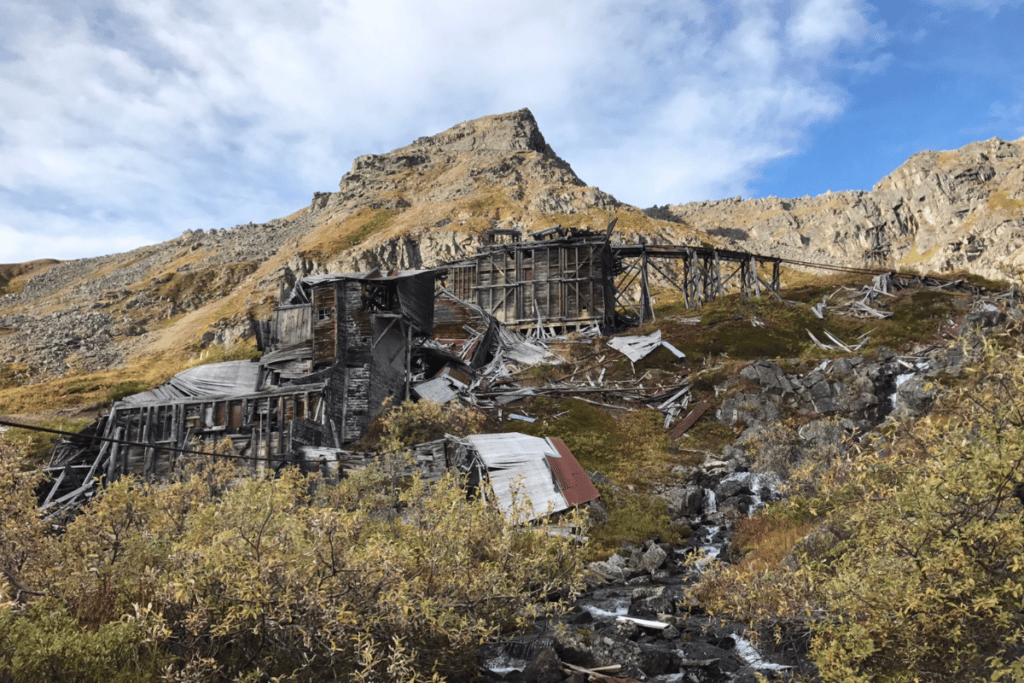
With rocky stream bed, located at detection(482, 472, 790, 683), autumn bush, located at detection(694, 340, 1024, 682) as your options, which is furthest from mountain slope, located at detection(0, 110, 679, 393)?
autumn bush, located at detection(694, 340, 1024, 682)

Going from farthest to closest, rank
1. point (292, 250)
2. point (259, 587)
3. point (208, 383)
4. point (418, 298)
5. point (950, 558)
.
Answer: point (292, 250) → point (418, 298) → point (208, 383) → point (259, 587) → point (950, 558)

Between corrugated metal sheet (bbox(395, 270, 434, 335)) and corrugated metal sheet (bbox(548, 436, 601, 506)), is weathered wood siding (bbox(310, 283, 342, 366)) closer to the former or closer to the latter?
corrugated metal sheet (bbox(395, 270, 434, 335))

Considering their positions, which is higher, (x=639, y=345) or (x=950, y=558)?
(x=639, y=345)

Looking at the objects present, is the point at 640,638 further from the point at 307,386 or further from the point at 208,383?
the point at 208,383

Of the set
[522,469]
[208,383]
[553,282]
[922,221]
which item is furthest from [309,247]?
[922,221]

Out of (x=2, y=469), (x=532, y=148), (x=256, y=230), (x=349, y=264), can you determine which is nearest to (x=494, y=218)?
(x=349, y=264)

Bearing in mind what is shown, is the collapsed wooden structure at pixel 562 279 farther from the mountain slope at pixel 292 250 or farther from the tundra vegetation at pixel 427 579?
the tundra vegetation at pixel 427 579

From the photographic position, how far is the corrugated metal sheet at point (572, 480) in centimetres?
2302

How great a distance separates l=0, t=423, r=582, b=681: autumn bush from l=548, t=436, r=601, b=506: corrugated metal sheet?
10.9 meters

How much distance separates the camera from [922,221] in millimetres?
130250

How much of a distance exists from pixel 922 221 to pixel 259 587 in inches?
6103

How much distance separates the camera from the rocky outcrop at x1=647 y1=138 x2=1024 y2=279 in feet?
359

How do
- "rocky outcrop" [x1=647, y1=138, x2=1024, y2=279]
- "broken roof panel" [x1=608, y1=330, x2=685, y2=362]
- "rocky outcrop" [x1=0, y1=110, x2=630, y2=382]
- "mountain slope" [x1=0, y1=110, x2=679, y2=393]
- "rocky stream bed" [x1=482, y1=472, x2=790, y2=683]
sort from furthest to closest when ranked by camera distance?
"rocky outcrop" [x1=647, y1=138, x2=1024, y2=279]
"rocky outcrop" [x1=0, y1=110, x2=630, y2=382]
"mountain slope" [x1=0, y1=110, x2=679, y2=393]
"broken roof panel" [x1=608, y1=330, x2=685, y2=362]
"rocky stream bed" [x1=482, y1=472, x2=790, y2=683]

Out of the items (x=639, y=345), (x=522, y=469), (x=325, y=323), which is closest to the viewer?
(x=522, y=469)
